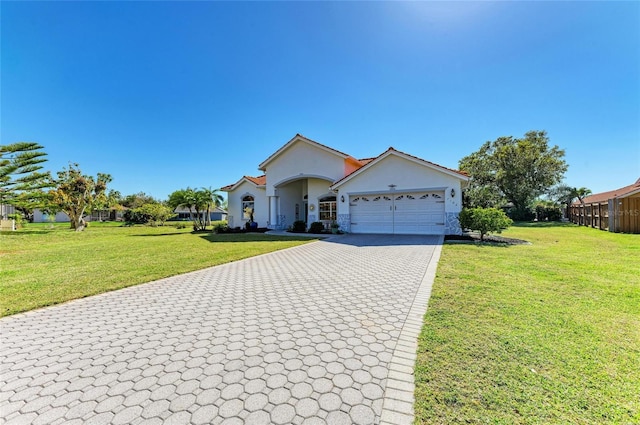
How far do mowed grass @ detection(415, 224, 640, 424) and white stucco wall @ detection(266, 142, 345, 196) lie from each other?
15.4 metres

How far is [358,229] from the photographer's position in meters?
18.9

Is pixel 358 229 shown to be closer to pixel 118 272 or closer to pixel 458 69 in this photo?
pixel 458 69

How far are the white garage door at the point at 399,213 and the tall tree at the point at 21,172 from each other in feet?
65.2

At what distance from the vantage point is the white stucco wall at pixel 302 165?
2075cm

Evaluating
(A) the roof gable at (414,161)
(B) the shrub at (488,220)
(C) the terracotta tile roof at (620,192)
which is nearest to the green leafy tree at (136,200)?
(A) the roof gable at (414,161)

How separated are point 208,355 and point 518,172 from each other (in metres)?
46.0

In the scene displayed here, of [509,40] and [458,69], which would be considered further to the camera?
[458,69]

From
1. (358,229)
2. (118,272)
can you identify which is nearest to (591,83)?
(358,229)

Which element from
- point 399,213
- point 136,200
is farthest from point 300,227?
point 136,200

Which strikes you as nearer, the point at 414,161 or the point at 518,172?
the point at 414,161

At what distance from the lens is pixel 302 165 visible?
865 inches

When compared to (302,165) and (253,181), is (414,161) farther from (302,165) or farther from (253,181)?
(253,181)

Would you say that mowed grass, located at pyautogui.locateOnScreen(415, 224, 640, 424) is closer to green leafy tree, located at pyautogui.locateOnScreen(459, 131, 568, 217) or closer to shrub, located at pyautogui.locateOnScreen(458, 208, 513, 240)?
shrub, located at pyautogui.locateOnScreen(458, 208, 513, 240)

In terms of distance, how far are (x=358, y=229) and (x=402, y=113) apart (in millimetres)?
9235
